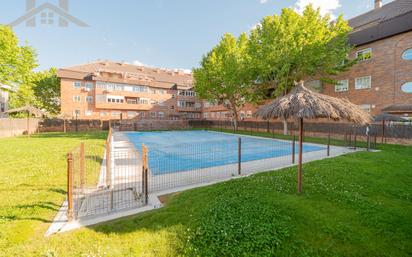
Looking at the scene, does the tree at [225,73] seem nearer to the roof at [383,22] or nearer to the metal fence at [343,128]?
the metal fence at [343,128]

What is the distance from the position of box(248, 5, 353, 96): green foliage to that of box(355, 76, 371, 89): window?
8.61 feet

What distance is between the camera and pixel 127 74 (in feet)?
131

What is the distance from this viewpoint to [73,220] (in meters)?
3.95

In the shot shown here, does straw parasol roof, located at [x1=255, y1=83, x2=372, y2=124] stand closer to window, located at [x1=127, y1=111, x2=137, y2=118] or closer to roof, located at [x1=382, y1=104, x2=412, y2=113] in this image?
roof, located at [x1=382, y1=104, x2=412, y2=113]

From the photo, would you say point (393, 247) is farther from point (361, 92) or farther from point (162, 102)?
point (162, 102)

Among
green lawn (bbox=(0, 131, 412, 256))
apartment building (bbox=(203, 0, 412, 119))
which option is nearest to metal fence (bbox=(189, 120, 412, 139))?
apartment building (bbox=(203, 0, 412, 119))

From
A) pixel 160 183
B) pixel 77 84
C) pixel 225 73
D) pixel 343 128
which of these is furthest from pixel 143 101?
pixel 160 183

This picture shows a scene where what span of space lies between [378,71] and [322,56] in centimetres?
686

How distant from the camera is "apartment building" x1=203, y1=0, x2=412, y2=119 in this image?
1781cm

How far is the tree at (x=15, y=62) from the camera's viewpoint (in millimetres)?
22000

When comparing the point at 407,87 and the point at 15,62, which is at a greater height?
the point at 15,62

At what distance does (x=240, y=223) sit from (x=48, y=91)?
5180 cm

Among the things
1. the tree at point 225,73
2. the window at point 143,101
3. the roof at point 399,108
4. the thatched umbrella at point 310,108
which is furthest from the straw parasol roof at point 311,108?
the window at point 143,101

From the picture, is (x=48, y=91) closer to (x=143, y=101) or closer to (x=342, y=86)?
(x=143, y=101)
